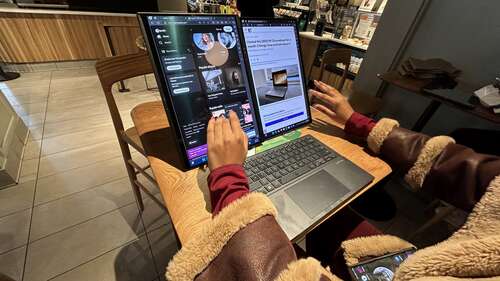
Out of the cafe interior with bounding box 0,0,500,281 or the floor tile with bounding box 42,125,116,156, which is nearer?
the cafe interior with bounding box 0,0,500,281

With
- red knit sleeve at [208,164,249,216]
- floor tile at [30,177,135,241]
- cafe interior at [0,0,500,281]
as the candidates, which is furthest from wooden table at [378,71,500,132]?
floor tile at [30,177,135,241]

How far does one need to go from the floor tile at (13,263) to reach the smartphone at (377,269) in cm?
144

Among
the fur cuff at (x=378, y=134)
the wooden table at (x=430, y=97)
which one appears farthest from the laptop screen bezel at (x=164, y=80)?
the wooden table at (x=430, y=97)

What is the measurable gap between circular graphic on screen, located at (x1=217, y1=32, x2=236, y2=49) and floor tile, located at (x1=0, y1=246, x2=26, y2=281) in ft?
4.62

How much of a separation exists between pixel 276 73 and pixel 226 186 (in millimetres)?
400

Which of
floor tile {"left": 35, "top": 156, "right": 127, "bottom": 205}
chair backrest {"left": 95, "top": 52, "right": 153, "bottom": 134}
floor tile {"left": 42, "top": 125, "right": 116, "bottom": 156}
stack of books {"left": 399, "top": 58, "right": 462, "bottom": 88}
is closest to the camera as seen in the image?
chair backrest {"left": 95, "top": 52, "right": 153, "bottom": 134}

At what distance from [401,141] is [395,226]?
102 centimetres

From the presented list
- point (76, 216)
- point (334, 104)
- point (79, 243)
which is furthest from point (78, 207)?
point (334, 104)

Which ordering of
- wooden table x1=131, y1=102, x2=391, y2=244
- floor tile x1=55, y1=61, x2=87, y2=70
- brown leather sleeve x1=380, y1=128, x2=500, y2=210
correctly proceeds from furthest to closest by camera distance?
floor tile x1=55, y1=61, x2=87, y2=70, brown leather sleeve x1=380, y1=128, x2=500, y2=210, wooden table x1=131, y1=102, x2=391, y2=244

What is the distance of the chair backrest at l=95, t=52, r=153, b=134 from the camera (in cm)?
86

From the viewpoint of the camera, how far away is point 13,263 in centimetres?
102

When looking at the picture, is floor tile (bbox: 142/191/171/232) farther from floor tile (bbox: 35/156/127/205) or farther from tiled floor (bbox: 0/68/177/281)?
floor tile (bbox: 35/156/127/205)

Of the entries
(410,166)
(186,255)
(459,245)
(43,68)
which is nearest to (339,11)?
(410,166)

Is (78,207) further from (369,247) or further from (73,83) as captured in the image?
(73,83)
